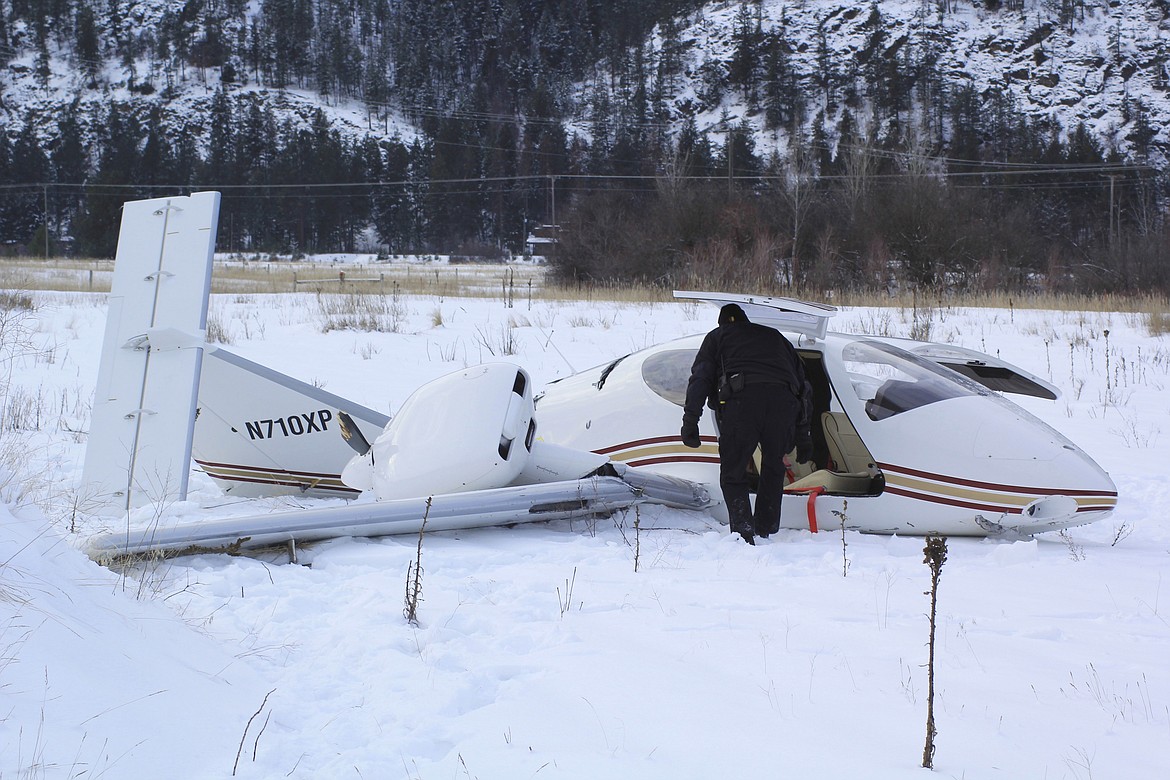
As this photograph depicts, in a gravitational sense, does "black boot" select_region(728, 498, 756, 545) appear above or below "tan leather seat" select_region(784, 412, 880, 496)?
below

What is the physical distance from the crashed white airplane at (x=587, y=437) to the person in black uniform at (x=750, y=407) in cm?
28

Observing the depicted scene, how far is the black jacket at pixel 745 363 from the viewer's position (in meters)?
6.77

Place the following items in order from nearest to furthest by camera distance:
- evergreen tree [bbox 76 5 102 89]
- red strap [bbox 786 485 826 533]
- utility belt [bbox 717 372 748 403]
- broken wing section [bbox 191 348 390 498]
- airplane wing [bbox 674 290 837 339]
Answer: utility belt [bbox 717 372 748 403]
airplane wing [bbox 674 290 837 339]
red strap [bbox 786 485 826 533]
broken wing section [bbox 191 348 390 498]
evergreen tree [bbox 76 5 102 89]

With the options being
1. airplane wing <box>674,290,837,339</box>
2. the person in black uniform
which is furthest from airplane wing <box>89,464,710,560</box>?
airplane wing <box>674,290,837,339</box>

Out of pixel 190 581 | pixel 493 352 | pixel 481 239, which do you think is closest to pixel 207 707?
pixel 190 581

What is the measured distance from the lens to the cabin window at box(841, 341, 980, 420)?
689 cm

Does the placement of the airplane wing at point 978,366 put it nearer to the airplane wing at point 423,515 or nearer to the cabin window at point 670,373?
the cabin window at point 670,373

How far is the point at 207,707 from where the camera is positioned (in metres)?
3.27

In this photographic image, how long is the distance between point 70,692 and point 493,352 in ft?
46.2

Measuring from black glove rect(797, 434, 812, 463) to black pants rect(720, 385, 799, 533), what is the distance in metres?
0.09

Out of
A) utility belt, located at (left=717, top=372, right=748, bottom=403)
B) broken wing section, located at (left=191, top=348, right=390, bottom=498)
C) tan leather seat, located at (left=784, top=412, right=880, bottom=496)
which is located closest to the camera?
utility belt, located at (left=717, top=372, right=748, bottom=403)

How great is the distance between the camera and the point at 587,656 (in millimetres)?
4309

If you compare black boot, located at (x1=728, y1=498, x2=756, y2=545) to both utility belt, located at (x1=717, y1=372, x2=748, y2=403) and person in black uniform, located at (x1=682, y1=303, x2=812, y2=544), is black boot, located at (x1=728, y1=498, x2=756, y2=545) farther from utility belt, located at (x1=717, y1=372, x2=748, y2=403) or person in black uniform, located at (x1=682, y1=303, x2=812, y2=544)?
utility belt, located at (x1=717, y1=372, x2=748, y2=403)

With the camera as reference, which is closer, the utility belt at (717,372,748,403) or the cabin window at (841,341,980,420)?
the utility belt at (717,372,748,403)
